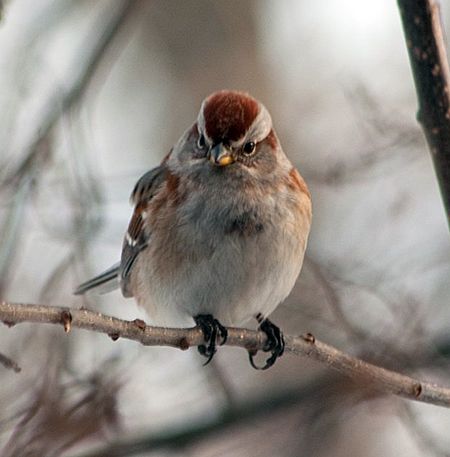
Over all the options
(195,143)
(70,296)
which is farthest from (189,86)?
(195,143)

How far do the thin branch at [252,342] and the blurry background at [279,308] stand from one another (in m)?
0.56

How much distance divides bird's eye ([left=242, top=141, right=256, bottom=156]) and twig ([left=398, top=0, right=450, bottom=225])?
160 centimetres

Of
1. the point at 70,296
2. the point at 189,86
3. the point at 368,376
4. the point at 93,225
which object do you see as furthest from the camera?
the point at 189,86

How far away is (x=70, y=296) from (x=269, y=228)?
1610 mm

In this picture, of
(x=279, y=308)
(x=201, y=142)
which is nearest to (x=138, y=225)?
(x=201, y=142)

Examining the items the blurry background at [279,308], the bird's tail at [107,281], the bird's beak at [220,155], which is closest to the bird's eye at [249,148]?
the bird's beak at [220,155]

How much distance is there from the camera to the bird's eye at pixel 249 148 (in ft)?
14.8

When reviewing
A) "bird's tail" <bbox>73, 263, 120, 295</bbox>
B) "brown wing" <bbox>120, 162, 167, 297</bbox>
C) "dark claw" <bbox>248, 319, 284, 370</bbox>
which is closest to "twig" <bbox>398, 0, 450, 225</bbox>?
"dark claw" <bbox>248, 319, 284, 370</bbox>

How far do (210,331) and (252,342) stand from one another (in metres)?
0.22

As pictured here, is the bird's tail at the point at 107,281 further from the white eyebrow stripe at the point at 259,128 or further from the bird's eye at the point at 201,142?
the white eyebrow stripe at the point at 259,128

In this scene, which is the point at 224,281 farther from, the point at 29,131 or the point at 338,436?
the point at 338,436

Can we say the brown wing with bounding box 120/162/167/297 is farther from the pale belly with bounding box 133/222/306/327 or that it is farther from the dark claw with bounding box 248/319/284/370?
the dark claw with bounding box 248/319/284/370

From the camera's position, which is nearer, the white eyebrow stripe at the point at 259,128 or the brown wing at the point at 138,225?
the white eyebrow stripe at the point at 259,128

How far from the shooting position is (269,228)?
4.41 meters
